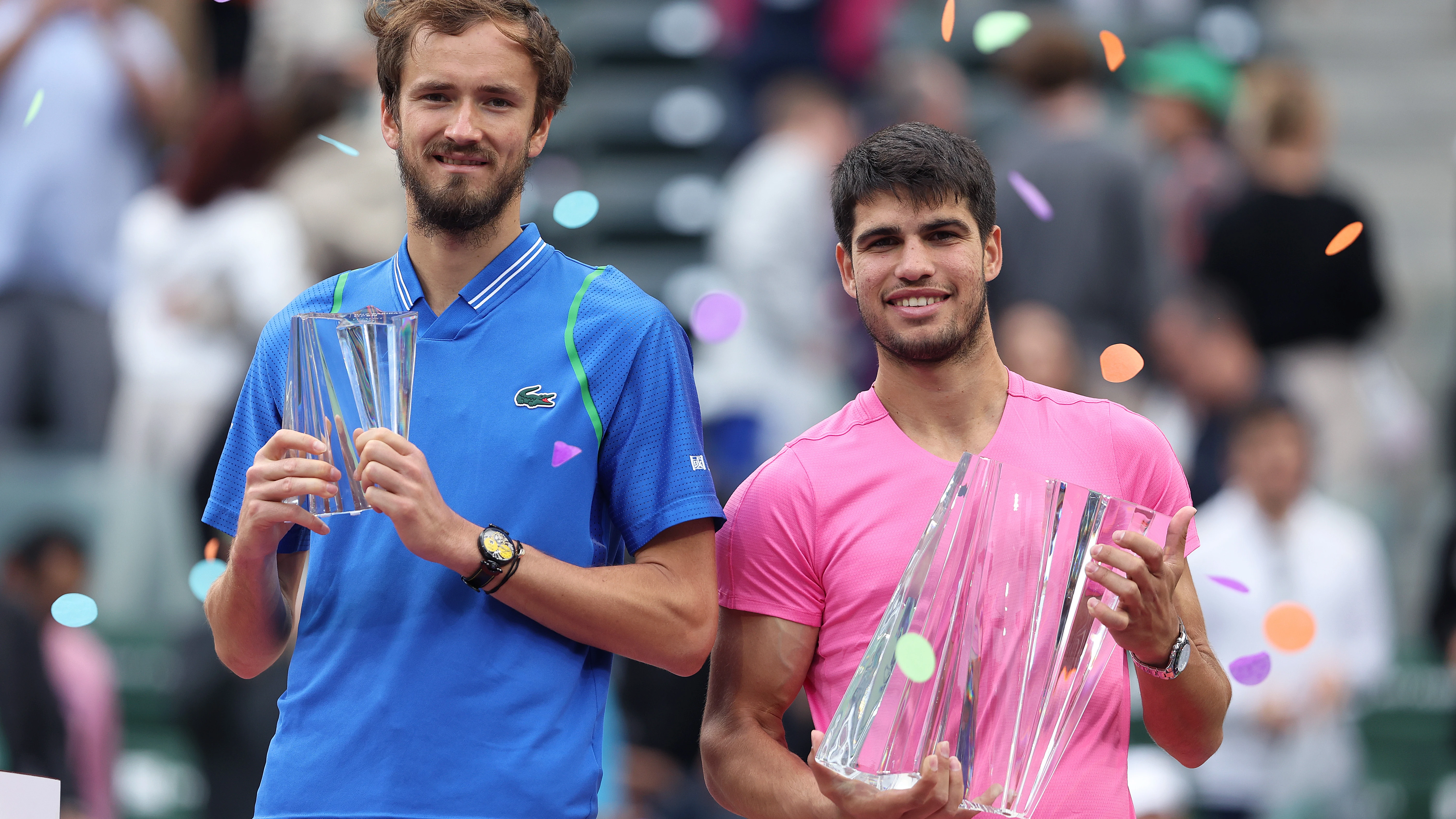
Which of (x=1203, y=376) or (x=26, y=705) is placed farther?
(x=1203, y=376)

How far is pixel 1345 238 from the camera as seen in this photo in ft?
20.4

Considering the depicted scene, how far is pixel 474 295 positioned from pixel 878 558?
0.73 m

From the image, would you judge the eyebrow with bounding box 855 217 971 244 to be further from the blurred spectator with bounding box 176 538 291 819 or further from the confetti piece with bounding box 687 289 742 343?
the confetti piece with bounding box 687 289 742 343

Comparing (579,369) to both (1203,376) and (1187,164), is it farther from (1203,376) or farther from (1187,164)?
(1187,164)

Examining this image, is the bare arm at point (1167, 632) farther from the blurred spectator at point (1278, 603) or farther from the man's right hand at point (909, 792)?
the blurred spectator at point (1278, 603)

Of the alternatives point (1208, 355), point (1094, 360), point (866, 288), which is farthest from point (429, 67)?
point (1208, 355)

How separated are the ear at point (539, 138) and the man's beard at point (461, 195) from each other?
15 millimetres

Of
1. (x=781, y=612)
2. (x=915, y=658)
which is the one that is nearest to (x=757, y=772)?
(x=781, y=612)

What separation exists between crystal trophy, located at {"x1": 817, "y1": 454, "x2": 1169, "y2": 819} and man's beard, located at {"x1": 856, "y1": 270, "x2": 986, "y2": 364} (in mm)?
232

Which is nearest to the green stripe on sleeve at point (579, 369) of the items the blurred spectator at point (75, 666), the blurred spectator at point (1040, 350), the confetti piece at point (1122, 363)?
the confetti piece at point (1122, 363)

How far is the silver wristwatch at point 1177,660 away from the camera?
2.55 meters

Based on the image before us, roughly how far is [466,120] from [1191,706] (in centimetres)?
138

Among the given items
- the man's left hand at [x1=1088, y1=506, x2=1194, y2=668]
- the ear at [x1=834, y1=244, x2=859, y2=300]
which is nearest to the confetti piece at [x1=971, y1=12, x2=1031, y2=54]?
the ear at [x1=834, y1=244, x2=859, y2=300]

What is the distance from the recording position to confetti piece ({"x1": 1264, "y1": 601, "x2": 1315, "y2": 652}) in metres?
5.50
